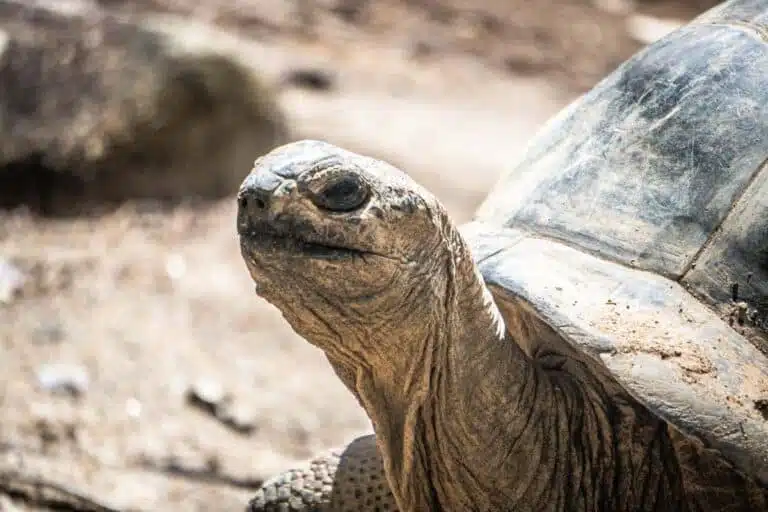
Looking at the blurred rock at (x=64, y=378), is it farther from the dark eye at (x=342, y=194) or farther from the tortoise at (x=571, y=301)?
the dark eye at (x=342, y=194)

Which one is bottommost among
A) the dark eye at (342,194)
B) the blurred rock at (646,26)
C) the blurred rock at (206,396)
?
the blurred rock at (206,396)

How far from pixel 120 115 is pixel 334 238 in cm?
549

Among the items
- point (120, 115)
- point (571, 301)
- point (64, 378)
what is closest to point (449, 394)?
point (571, 301)

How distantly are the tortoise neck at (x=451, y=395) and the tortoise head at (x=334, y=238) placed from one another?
0.46 feet

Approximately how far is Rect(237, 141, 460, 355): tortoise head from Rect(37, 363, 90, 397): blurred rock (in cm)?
281

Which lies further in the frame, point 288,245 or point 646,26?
point 646,26

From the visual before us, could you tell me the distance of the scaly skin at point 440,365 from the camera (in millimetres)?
2168

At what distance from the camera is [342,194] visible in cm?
217

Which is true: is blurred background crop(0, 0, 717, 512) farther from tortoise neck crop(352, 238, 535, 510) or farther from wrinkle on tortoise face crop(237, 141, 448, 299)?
wrinkle on tortoise face crop(237, 141, 448, 299)

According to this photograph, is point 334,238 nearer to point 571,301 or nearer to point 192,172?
point 571,301

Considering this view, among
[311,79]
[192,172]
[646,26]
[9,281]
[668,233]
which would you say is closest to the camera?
[668,233]

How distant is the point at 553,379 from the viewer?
2590mm

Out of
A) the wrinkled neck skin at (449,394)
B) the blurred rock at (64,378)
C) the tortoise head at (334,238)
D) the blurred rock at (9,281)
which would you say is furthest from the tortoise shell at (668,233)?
the blurred rock at (9,281)

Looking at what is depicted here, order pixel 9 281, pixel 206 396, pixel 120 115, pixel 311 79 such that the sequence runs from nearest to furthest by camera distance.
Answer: pixel 206 396, pixel 9 281, pixel 120 115, pixel 311 79
